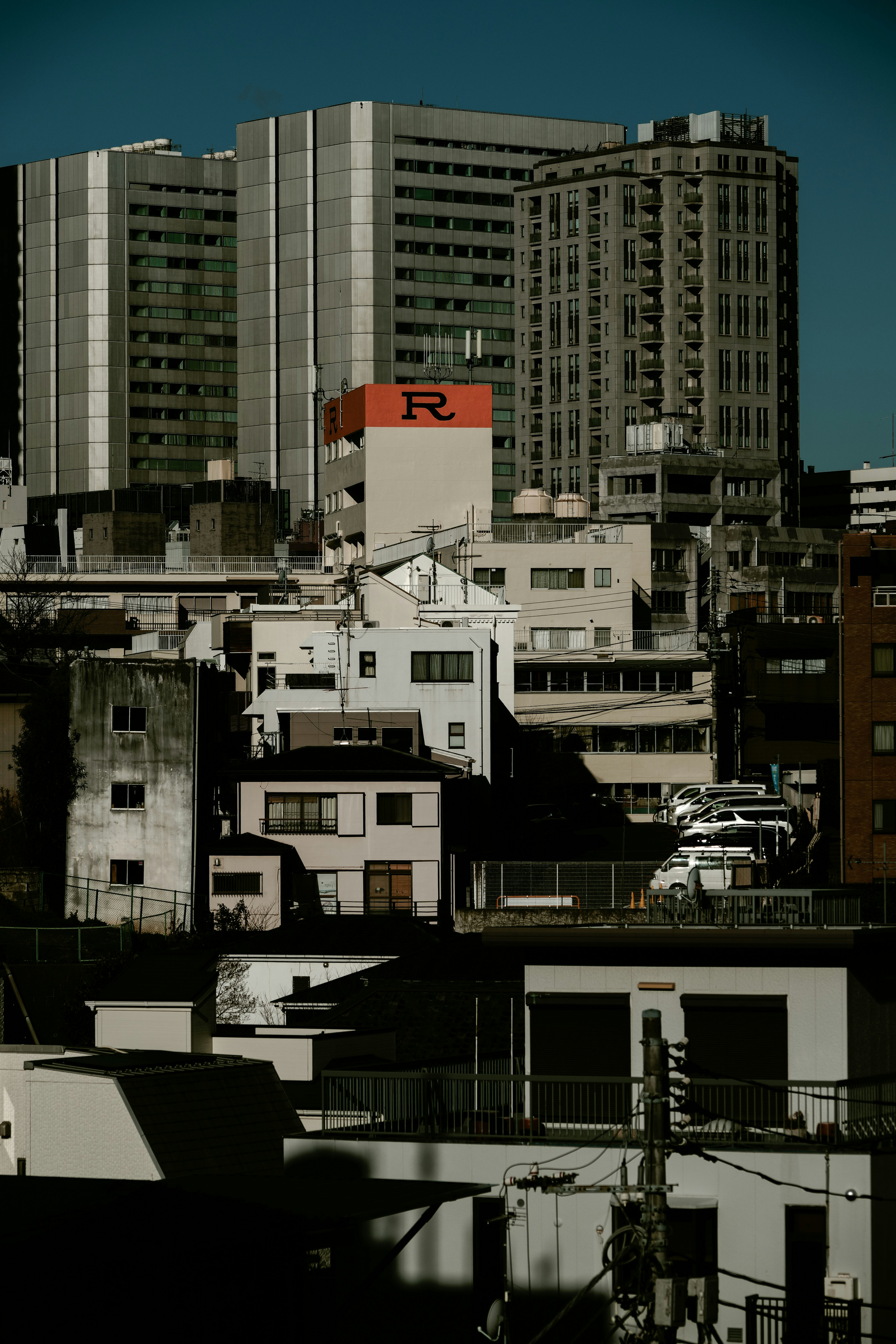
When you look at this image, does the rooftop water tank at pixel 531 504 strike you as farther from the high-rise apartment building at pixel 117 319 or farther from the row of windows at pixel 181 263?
the row of windows at pixel 181 263

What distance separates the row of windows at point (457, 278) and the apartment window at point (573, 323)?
615cm

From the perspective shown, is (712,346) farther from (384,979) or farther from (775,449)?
(384,979)

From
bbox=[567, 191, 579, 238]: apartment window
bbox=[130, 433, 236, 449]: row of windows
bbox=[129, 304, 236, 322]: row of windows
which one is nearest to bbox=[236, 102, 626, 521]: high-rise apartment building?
bbox=[129, 304, 236, 322]: row of windows

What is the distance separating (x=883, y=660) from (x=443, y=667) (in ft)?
54.2

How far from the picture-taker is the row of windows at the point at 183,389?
14850 centimetres

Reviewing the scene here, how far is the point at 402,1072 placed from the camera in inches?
812

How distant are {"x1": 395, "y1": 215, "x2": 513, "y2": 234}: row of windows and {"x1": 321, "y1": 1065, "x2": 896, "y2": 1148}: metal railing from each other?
128660 mm

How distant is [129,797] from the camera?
53.6m

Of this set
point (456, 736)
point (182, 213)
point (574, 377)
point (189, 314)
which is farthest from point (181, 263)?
point (456, 736)

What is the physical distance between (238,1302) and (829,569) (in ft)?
338

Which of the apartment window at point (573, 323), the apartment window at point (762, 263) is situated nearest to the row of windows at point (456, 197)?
the apartment window at point (573, 323)

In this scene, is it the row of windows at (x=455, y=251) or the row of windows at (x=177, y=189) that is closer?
the row of windows at (x=455, y=251)

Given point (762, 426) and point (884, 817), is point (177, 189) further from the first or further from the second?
point (884, 817)

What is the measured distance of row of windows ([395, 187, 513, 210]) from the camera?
143 m
